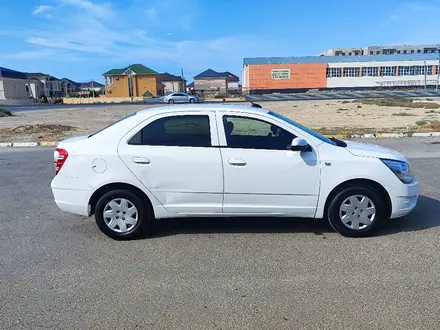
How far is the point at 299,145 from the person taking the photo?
4.21m

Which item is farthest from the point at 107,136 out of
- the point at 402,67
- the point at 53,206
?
the point at 402,67

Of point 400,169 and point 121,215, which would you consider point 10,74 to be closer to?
point 121,215

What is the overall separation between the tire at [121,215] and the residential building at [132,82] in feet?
228

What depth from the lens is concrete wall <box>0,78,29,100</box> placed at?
63.5m

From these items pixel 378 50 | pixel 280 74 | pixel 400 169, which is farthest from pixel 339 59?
pixel 400 169

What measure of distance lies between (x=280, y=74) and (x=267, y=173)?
254 feet

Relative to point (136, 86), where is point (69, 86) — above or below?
above

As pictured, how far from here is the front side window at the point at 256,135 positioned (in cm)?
435

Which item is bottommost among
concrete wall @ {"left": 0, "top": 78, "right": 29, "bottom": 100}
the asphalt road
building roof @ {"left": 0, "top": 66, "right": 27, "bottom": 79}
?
the asphalt road

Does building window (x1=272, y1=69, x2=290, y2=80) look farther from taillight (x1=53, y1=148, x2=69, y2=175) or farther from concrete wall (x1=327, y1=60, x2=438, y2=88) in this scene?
taillight (x1=53, y1=148, x2=69, y2=175)

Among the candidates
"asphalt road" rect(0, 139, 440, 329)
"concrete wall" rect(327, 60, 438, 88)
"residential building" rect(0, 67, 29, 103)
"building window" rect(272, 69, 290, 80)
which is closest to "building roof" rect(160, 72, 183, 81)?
"building window" rect(272, 69, 290, 80)

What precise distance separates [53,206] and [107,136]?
89.1 inches

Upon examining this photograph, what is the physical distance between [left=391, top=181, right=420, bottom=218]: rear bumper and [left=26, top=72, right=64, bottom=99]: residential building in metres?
82.9

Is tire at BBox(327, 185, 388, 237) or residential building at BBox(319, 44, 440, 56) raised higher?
residential building at BBox(319, 44, 440, 56)
